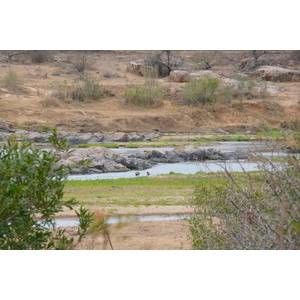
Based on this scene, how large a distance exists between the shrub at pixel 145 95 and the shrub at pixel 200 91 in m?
2.04

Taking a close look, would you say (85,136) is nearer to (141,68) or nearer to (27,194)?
(141,68)

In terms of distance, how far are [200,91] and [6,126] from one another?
1437 cm

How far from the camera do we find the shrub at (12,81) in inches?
1340

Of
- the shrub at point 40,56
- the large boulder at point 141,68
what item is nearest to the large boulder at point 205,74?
the large boulder at point 141,68

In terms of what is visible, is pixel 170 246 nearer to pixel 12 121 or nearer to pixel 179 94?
pixel 12 121

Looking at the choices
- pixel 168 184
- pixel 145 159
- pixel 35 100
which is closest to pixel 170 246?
pixel 168 184

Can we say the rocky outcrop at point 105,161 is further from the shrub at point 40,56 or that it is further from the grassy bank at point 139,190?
the shrub at point 40,56

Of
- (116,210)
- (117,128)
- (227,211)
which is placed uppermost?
(227,211)

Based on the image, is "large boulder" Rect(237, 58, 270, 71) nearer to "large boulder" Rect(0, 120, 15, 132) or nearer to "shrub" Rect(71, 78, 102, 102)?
"shrub" Rect(71, 78, 102, 102)

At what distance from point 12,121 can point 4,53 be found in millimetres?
9586

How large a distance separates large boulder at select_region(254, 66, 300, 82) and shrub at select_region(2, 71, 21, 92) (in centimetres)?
2060

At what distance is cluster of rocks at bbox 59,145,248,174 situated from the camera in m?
19.6

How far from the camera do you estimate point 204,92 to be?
35.9m

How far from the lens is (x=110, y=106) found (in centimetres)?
3538
